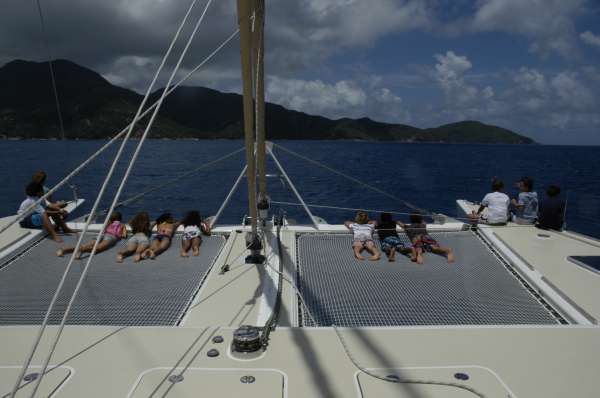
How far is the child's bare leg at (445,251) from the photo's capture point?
531 centimetres

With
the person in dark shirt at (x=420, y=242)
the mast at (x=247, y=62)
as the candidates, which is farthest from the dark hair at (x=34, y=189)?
the person in dark shirt at (x=420, y=242)

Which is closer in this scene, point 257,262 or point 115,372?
point 115,372

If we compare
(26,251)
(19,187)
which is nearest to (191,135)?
(19,187)

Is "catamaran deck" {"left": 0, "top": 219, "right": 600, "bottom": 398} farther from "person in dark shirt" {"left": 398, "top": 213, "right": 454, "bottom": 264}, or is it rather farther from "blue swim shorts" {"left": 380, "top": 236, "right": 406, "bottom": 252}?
"blue swim shorts" {"left": 380, "top": 236, "right": 406, "bottom": 252}

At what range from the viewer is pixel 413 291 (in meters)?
4.34

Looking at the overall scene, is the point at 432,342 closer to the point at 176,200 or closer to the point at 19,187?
the point at 176,200

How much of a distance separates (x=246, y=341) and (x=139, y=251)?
3.24 metres

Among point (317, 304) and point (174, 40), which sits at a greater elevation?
point (174, 40)

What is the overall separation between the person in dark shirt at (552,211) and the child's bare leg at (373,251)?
3288 millimetres

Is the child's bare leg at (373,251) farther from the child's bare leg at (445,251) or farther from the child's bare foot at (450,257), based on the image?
the child's bare foot at (450,257)

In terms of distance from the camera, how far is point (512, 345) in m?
2.89

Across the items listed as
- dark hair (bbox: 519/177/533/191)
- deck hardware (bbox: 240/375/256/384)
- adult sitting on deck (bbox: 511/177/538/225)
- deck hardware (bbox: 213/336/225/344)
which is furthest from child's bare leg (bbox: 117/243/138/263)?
dark hair (bbox: 519/177/533/191)

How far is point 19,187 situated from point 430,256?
23415 millimetres

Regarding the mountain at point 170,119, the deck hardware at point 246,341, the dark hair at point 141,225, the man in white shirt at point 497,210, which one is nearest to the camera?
the deck hardware at point 246,341
